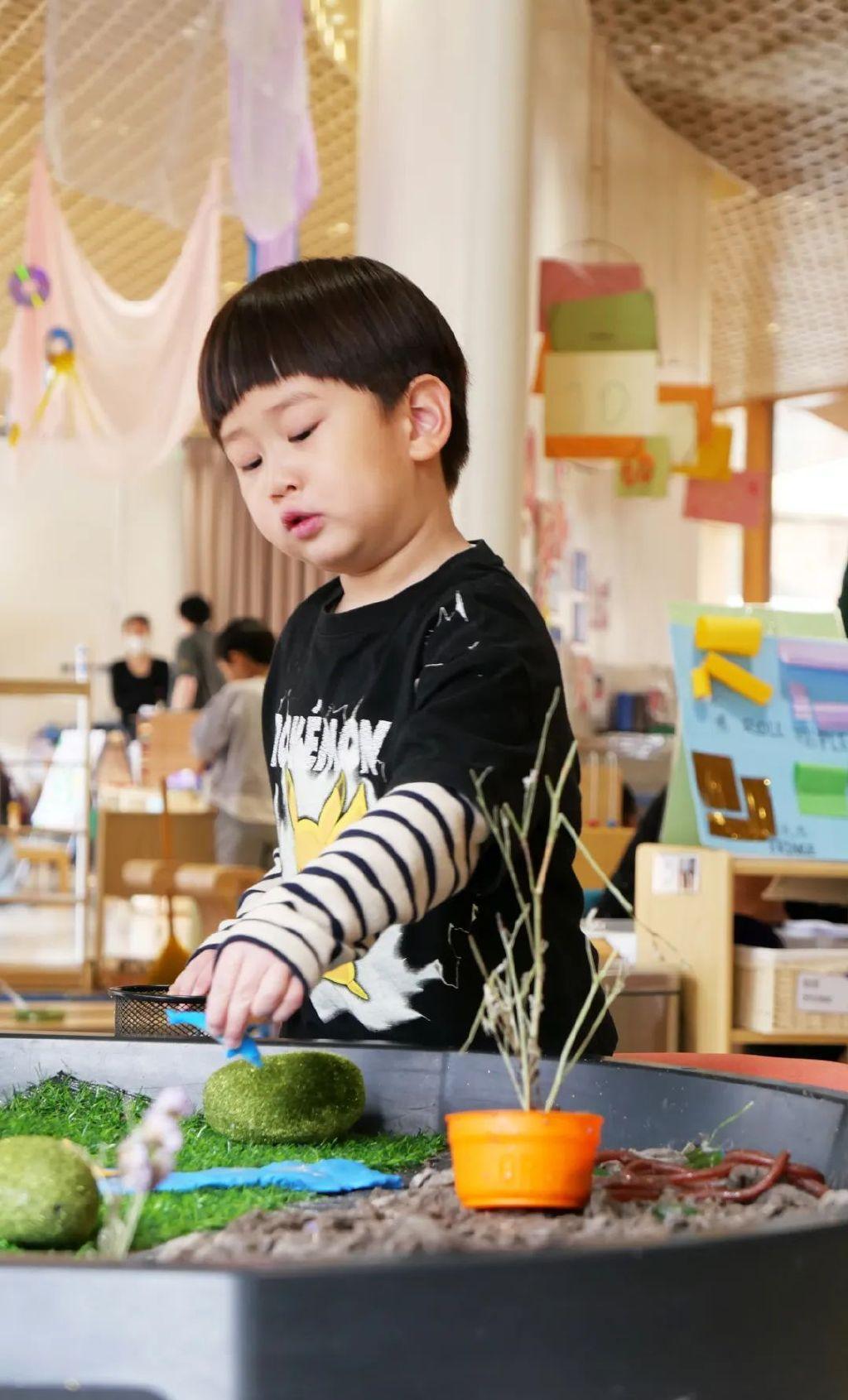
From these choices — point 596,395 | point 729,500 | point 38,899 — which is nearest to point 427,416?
point 596,395

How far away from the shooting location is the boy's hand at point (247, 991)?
0.77 m

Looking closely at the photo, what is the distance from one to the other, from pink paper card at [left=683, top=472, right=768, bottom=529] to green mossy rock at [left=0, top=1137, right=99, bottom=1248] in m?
6.02

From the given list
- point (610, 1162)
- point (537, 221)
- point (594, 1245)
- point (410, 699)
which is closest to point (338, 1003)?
point (410, 699)

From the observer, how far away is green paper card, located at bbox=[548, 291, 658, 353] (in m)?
4.68

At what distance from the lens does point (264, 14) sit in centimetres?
415

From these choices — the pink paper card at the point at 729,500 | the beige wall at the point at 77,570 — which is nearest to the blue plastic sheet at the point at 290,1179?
the pink paper card at the point at 729,500

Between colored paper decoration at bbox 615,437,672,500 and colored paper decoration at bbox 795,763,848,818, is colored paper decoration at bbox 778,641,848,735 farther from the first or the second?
colored paper decoration at bbox 615,437,672,500

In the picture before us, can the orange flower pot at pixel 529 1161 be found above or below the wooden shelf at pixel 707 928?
above

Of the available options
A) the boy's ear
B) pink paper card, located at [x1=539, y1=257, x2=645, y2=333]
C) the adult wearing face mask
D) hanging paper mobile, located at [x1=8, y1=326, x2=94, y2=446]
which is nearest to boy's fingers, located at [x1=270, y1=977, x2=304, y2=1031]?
the boy's ear

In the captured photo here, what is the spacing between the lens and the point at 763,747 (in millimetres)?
3053

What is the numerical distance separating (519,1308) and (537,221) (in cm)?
550

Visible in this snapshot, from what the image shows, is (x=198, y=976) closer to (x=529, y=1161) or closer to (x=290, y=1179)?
(x=290, y=1179)

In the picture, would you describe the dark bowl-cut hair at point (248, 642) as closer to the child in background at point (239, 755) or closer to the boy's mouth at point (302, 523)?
the child in background at point (239, 755)

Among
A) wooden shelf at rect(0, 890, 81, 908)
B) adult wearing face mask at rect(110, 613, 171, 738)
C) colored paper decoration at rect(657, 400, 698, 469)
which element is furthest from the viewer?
adult wearing face mask at rect(110, 613, 171, 738)
